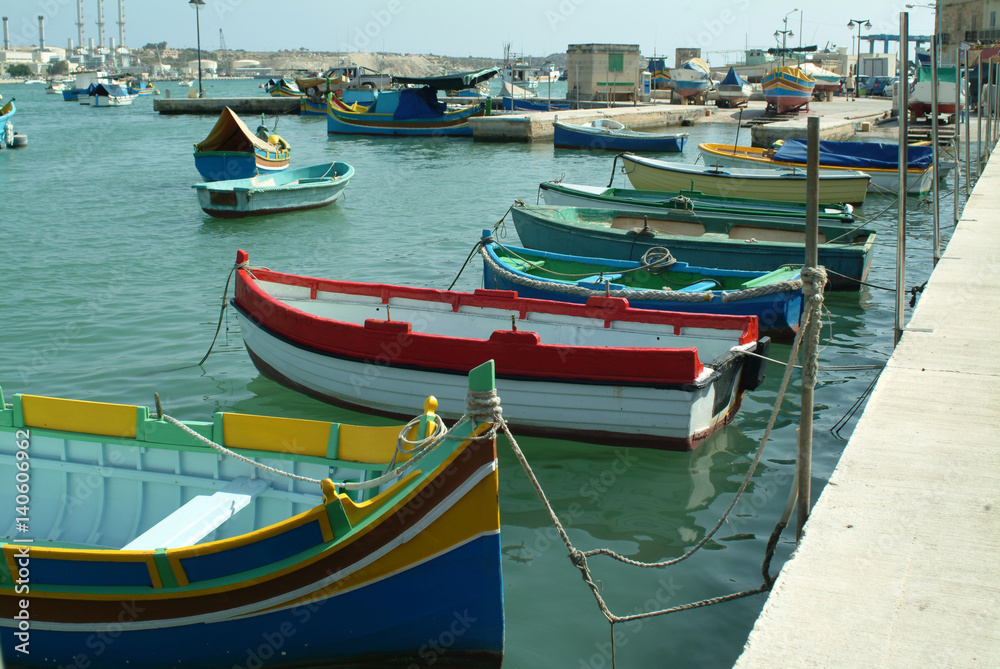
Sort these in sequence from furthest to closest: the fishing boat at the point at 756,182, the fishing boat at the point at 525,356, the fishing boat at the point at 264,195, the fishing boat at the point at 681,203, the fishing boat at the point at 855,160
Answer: the fishing boat at the point at 855,160 → the fishing boat at the point at 264,195 → the fishing boat at the point at 756,182 → the fishing boat at the point at 681,203 → the fishing boat at the point at 525,356

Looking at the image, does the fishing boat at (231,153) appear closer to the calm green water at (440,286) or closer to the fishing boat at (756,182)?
the calm green water at (440,286)

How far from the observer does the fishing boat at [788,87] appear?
144 feet

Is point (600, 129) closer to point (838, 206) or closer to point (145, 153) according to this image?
point (145, 153)

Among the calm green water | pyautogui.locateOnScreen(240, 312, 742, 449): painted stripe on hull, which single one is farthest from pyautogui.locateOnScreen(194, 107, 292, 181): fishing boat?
pyautogui.locateOnScreen(240, 312, 742, 449): painted stripe on hull

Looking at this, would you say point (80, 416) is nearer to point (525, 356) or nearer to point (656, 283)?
point (525, 356)

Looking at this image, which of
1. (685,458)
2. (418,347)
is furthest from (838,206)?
(418,347)

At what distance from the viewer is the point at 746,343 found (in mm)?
7340

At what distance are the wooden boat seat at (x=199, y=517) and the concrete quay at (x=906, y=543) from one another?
114 inches

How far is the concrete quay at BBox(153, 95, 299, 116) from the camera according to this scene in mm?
58781

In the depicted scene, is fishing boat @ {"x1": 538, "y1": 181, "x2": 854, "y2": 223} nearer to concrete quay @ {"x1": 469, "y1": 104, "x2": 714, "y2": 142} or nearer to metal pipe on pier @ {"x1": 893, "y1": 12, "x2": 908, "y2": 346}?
metal pipe on pier @ {"x1": 893, "y1": 12, "x2": 908, "y2": 346}

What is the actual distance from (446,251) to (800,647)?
528 inches

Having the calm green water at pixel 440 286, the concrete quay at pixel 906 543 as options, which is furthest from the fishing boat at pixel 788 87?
the concrete quay at pixel 906 543

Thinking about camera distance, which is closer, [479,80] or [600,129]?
[600,129]

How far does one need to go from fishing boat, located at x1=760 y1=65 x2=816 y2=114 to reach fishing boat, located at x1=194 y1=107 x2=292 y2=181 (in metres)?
31.2
